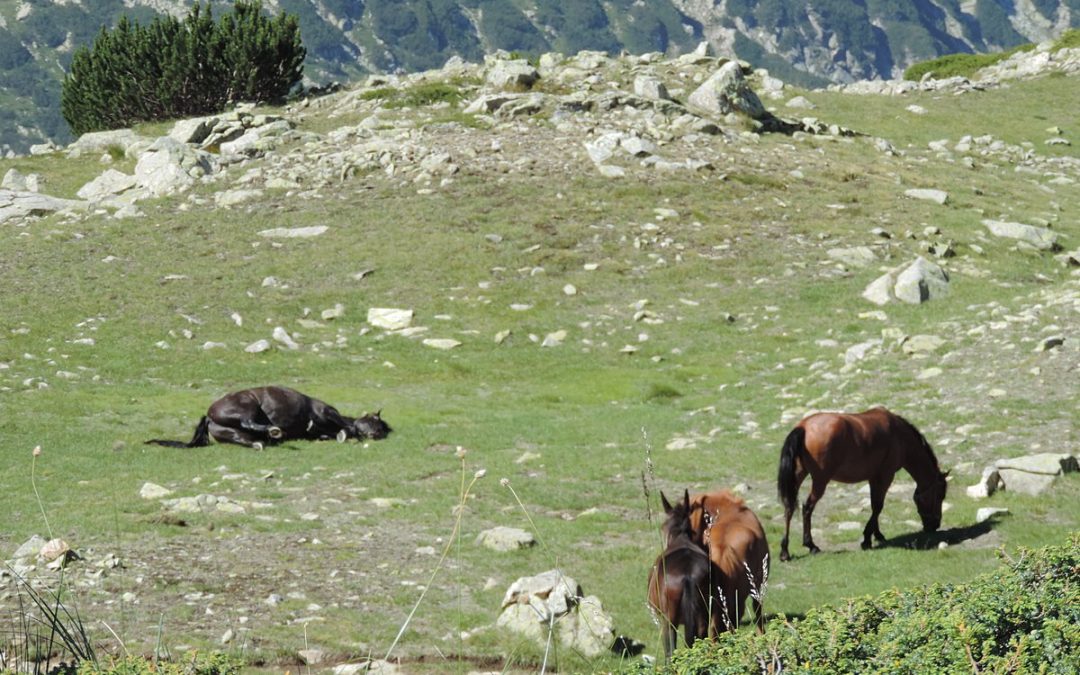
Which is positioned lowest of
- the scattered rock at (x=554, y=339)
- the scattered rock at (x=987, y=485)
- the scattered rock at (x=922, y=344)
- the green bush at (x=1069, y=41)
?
the scattered rock at (x=554, y=339)

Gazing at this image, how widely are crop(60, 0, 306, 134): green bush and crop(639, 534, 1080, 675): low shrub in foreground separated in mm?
59908

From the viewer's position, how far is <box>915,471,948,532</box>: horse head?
15.0 m

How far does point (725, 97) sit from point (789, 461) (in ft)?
127

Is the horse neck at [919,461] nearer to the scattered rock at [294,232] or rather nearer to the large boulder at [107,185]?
the scattered rock at [294,232]

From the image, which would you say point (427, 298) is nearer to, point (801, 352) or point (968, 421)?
point (801, 352)

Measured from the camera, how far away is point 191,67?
201 ft

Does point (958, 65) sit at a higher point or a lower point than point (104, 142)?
lower

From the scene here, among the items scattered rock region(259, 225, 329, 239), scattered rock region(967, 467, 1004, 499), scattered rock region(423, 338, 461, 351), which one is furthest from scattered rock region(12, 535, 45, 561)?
scattered rock region(259, 225, 329, 239)

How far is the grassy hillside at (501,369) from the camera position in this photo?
12859 mm

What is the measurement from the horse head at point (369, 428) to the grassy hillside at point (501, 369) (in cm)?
77

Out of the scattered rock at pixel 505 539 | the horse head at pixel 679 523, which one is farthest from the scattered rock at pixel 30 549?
the horse head at pixel 679 523

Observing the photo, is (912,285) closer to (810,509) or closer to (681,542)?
(810,509)

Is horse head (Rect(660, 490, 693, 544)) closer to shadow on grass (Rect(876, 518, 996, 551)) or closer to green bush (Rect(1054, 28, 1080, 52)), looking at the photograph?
shadow on grass (Rect(876, 518, 996, 551))

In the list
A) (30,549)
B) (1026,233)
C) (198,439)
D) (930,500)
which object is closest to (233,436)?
(198,439)
